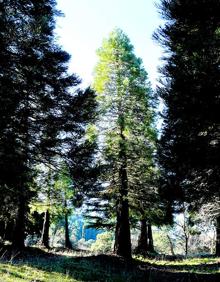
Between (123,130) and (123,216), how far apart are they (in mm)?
4758

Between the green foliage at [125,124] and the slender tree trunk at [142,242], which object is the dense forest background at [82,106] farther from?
the slender tree trunk at [142,242]

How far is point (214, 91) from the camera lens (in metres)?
Result: 9.31

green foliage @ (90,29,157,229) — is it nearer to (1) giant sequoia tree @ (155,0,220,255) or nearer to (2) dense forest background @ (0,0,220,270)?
(2) dense forest background @ (0,0,220,270)

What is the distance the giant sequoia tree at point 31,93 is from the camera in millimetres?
10406

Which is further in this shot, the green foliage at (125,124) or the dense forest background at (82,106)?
the green foliage at (125,124)

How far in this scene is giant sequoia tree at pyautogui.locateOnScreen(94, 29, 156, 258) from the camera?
18.4 meters

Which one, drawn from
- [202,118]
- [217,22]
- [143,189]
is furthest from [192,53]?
[143,189]

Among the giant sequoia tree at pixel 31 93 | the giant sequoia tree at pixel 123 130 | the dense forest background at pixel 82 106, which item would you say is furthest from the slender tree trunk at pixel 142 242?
the giant sequoia tree at pixel 31 93

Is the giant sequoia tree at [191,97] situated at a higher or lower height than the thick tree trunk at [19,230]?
higher

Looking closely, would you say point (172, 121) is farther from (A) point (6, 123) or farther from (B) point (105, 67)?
(B) point (105, 67)

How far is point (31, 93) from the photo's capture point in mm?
11203

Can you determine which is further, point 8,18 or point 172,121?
point 172,121

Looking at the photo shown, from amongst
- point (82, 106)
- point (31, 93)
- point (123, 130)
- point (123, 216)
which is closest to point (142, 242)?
point (123, 216)

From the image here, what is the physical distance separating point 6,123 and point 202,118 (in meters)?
5.91
